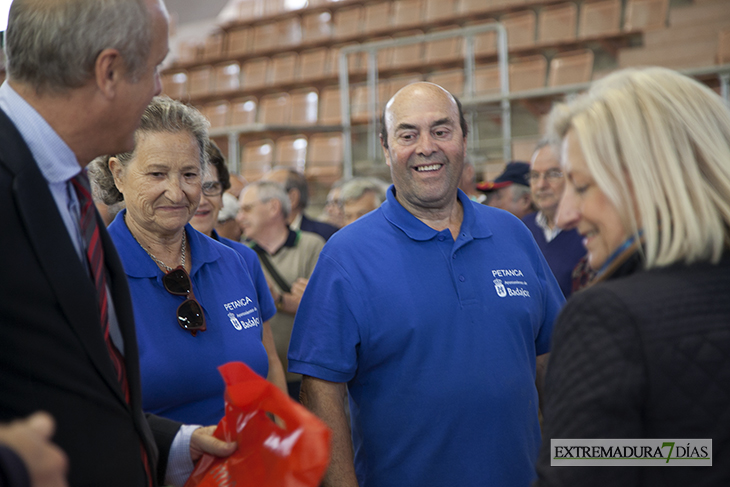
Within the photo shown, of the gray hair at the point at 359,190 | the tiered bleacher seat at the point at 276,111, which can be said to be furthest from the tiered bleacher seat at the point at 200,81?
the gray hair at the point at 359,190

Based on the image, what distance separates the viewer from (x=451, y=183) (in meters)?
1.91

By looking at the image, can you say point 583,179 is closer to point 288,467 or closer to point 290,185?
point 288,467

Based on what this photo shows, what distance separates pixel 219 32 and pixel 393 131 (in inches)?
425

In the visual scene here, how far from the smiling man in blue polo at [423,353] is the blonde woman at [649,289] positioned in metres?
0.67

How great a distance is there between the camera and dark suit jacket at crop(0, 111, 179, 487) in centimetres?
90

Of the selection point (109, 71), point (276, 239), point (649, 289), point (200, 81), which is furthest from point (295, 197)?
point (200, 81)

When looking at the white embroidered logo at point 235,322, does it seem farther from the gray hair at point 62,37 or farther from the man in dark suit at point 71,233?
the gray hair at point 62,37

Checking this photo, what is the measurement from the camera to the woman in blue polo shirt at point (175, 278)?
1.51 meters

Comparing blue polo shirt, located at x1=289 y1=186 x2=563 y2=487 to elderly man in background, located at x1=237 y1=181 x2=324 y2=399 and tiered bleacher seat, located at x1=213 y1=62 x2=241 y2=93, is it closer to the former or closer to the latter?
elderly man in background, located at x1=237 y1=181 x2=324 y2=399

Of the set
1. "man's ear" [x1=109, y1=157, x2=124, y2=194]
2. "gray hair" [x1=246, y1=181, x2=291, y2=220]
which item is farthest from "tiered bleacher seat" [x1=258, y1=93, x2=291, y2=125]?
"man's ear" [x1=109, y1=157, x2=124, y2=194]

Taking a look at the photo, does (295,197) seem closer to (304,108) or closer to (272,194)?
(272,194)

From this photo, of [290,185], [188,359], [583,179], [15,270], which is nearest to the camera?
[15,270]

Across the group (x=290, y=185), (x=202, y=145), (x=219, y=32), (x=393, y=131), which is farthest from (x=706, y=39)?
(x=219, y=32)

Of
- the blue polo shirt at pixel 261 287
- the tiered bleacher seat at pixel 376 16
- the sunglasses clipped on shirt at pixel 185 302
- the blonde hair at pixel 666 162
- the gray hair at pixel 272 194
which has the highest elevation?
the tiered bleacher seat at pixel 376 16
